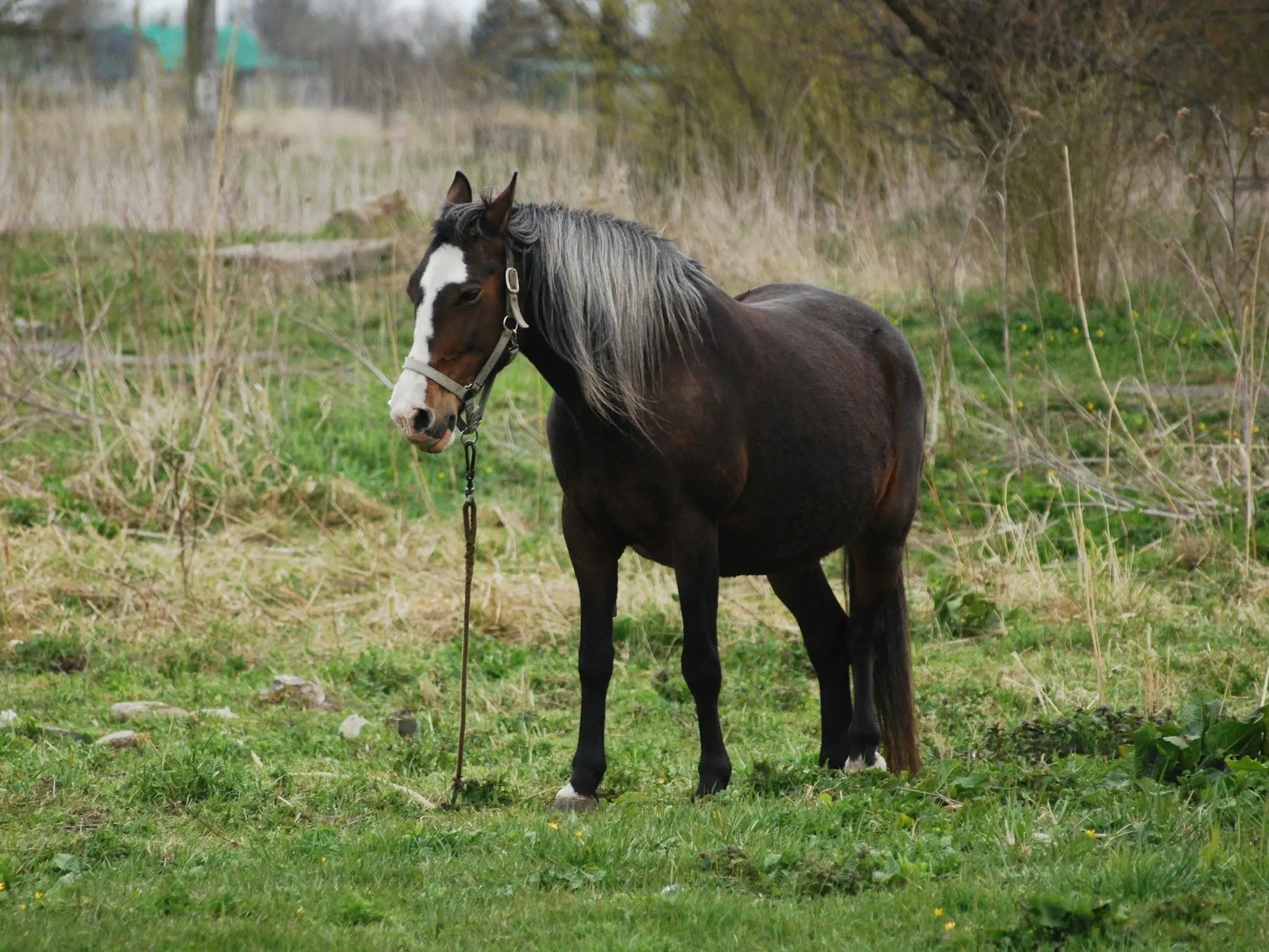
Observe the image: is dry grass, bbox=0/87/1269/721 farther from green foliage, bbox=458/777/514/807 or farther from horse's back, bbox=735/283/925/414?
green foliage, bbox=458/777/514/807

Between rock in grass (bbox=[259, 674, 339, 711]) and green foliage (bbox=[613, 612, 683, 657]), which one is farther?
green foliage (bbox=[613, 612, 683, 657])

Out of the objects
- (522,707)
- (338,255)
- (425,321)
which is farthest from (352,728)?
(338,255)

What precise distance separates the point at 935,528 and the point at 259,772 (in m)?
5.11

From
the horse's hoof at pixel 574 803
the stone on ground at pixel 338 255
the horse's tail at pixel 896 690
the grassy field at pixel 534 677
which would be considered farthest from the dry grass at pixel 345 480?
the horse's hoof at pixel 574 803

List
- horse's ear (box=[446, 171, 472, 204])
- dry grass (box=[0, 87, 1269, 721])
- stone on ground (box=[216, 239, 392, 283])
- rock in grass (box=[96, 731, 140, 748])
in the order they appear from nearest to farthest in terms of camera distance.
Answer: horse's ear (box=[446, 171, 472, 204]) → rock in grass (box=[96, 731, 140, 748]) → dry grass (box=[0, 87, 1269, 721]) → stone on ground (box=[216, 239, 392, 283])

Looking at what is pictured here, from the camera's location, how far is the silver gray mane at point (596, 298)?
4.50 meters

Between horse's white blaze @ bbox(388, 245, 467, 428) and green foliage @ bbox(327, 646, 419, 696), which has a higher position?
horse's white blaze @ bbox(388, 245, 467, 428)

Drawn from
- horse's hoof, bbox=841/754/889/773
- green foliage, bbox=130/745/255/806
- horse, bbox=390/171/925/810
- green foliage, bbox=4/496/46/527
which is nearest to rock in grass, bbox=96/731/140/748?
green foliage, bbox=130/745/255/806

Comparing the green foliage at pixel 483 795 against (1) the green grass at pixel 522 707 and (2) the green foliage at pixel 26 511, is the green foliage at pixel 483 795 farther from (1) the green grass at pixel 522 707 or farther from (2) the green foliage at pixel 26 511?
(2) the green foliage at pixel 26 511

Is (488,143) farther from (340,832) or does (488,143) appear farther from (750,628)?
(340,832)

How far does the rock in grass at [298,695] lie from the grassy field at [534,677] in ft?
0.18

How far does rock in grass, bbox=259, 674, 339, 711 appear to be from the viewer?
21.8 feet

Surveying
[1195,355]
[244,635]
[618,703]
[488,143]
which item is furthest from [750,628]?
[488,143]

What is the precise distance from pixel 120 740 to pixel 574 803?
211 cm
